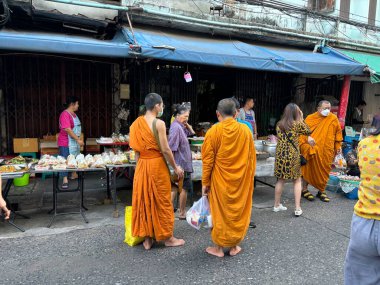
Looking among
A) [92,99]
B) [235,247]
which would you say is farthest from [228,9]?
[235,247]

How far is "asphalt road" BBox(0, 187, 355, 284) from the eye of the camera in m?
3.07

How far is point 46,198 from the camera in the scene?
213 inches

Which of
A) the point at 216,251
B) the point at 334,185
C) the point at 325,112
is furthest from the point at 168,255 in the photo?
the point at 334,185

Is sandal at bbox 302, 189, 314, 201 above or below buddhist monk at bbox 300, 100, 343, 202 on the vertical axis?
below

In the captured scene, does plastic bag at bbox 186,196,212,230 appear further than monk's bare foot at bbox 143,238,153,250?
No

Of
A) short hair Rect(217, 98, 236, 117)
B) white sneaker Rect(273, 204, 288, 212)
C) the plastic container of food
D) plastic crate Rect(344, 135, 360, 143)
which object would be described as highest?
short hair Rect(217, 98, 236, 117)

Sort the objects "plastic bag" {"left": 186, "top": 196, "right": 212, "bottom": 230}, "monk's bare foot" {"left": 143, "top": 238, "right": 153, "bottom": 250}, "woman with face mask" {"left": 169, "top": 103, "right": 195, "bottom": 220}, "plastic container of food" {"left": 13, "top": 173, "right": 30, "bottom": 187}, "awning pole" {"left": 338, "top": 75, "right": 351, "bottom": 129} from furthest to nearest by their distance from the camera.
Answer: "awning pole" {"left": 338, "top": 75, "right": 351, "bottom": 129} < "plastic container of food" {"left": 13, "top": 173, "right": 30, "bottom": 187} < "woman with face mask" {"left": 169, "top": 103, "right": 195, "bottom": 220} < "monk's bare foot" {"left": 143, "top": 238, "right": 153, "bottom": 250} < "plastic bag" {"left": 186, "top": 196, "right": 212, "bottom": 230}

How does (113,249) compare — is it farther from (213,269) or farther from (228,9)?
(228,9)

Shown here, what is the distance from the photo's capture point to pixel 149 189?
138 inches

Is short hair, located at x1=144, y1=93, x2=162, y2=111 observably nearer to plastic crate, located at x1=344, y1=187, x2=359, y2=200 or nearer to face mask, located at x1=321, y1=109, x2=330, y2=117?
face mask, located at x1=321, y1=109, x2=330, y2=117

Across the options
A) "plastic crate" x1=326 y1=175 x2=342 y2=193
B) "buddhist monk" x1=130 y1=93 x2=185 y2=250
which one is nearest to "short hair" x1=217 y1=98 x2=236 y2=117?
"buddhist monk" x1=130 y1=93 x2=185 y2=250

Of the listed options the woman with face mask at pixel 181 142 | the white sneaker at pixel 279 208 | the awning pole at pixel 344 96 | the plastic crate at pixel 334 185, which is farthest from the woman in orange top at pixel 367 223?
the awning pole at pixel 344 96

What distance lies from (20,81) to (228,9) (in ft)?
15.7

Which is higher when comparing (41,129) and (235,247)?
(41,129)
